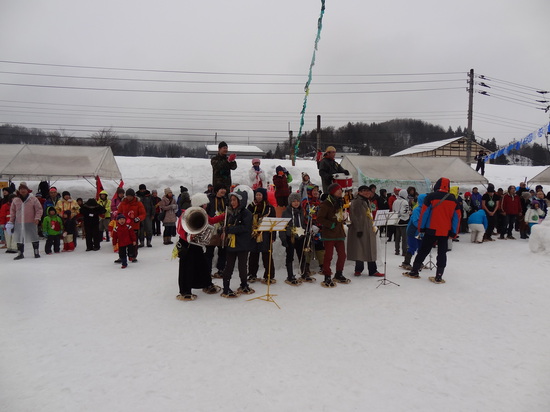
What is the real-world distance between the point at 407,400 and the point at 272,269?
4450 millimetres

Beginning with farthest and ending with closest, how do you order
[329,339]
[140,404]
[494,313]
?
[494,313] < [329,339] < [140,404]

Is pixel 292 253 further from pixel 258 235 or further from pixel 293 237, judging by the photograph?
pixel 258 235

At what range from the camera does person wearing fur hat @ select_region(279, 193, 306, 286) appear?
24.1ft

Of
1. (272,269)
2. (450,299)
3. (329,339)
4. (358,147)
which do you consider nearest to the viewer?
(329,339)

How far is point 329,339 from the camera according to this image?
4750 mm

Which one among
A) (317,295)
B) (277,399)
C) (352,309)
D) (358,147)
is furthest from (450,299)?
(358,147)

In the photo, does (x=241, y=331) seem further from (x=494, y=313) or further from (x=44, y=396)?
(x=494, y=313)

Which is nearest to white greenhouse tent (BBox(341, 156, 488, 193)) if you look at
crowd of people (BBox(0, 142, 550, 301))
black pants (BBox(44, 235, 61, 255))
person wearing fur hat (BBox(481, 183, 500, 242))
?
person wearing fur hat (BBox(481, 183, 500, 242))

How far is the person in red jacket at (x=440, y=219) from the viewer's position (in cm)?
723

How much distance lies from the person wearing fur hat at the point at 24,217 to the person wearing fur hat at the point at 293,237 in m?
7.35

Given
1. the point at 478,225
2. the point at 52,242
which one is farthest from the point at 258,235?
the point at 478,225

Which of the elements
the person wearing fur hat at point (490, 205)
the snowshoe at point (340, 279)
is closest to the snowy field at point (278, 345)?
the snowshoe at point (340, 279)

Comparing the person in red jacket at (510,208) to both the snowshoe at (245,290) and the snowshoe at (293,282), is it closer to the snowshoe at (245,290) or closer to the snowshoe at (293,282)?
the snowshoe at (293,282)

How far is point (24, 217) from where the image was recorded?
32.0ft
